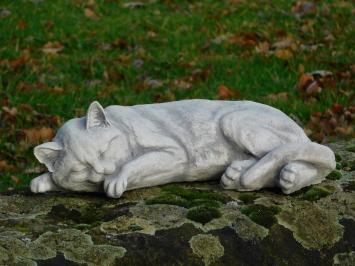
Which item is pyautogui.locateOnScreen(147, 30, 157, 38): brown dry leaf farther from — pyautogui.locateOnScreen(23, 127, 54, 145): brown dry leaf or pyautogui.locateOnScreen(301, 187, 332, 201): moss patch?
pyautogui.locateOnScreen(301, 187, 332, 201): moss patch

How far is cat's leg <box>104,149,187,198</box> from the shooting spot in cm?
371

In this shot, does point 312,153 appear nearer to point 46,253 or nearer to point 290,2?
point 46,253

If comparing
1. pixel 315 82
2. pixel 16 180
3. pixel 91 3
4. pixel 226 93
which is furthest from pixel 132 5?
pixel 16 180

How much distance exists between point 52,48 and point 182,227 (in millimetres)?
5425

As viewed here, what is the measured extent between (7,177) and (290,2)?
17.3ft

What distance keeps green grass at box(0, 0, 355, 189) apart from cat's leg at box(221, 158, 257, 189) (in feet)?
6.25

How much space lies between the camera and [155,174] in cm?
388

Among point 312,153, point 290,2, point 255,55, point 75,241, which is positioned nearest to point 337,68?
point 255,55

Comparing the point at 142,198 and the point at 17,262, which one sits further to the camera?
the point at 142,198

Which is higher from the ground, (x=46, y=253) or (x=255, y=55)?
(x=46, y=253)

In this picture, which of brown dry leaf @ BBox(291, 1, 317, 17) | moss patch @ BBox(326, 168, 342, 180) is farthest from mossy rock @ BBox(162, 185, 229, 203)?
brown dry leaf @ BBox(291, 1, 317, 17)

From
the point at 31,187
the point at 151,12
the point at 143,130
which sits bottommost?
the point at 151,12

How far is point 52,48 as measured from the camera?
28.2 ft

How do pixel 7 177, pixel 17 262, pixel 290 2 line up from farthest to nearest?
pixel 290 2, pixel 7 177, pixel 17 262
